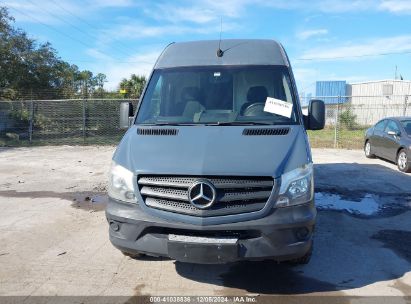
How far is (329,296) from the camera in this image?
4.13 meters

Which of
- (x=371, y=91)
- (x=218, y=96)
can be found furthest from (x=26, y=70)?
(x=371, y=91)

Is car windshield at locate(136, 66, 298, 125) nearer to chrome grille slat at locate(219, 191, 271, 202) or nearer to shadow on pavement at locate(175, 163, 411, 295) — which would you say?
chrome grille slat at locate(219, 191, 271, 202)

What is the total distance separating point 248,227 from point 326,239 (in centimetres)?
248

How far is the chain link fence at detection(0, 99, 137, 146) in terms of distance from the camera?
1908 centimetres

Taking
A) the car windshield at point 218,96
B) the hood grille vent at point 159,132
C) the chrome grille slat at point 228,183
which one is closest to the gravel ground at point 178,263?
the chrome grille slat at point 228,183

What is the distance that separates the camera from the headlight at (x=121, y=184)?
3963 millimetres

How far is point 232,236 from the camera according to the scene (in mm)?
3756

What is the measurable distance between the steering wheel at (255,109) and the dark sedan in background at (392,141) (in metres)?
7.60

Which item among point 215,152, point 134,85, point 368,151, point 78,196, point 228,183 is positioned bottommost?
point 78,196

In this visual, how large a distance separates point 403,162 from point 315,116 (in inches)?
280

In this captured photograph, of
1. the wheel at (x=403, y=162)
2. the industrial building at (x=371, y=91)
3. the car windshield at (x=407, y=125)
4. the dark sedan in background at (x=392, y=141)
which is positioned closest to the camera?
the wheel at (x=403, y=162)

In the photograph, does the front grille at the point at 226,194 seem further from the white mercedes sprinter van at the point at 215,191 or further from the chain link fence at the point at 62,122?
the chain link fence at the point at 62,122

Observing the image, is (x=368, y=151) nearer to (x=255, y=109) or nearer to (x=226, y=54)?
(x=226, y=54)

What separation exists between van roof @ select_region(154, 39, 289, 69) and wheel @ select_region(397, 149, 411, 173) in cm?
700
